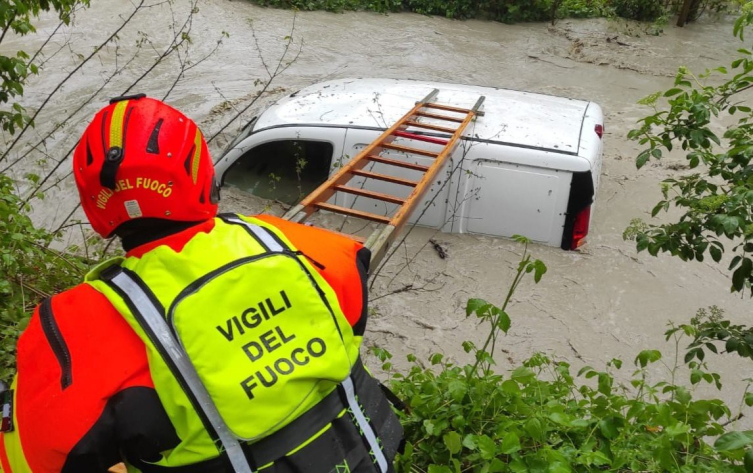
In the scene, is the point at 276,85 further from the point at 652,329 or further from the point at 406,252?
the point at 652,329

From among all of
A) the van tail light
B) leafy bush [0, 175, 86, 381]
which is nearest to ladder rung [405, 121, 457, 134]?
the van tail light

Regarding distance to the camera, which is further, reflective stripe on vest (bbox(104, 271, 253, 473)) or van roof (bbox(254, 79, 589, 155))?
van roof (bbox(254, 79, 589, 155))

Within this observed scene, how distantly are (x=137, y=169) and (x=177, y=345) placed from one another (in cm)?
43

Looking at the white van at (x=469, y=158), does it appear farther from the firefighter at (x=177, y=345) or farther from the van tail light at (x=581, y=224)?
the firefighter at (x=177, y=345)

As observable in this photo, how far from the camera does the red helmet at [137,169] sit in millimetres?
1462

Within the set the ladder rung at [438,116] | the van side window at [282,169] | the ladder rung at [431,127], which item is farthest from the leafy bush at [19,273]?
the ladder rung at [438,116]

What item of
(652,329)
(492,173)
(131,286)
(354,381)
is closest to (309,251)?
(354,381)

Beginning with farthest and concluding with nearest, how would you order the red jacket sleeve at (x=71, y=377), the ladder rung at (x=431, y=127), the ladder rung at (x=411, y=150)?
the ladder rung at (x=431, y=127), the ladder rung at (x=411, y=150), the red jacket sleeve at (x=71, y=377)

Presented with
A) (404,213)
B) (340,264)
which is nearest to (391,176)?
(404,213)

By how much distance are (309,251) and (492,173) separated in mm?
3910

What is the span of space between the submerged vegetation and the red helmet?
14.7 meters

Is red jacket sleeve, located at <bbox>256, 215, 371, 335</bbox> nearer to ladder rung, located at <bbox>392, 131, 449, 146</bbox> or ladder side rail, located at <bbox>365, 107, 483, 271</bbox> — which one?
ladder side rail, located at <bbox>365, 107, 483, 271</bbox>

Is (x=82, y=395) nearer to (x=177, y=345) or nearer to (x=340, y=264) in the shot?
(x=177, y=345)

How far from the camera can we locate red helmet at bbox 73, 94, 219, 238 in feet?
4.80
